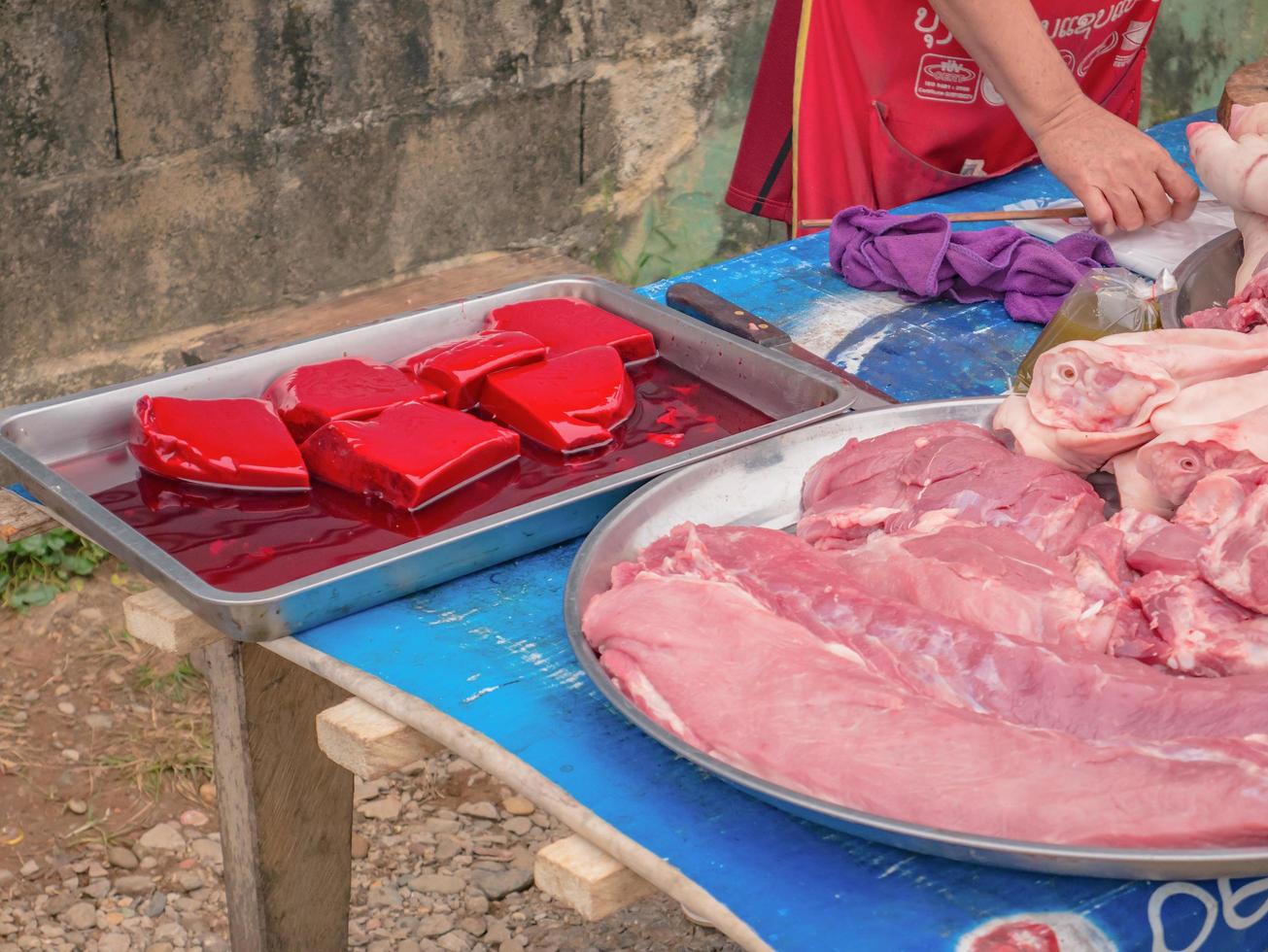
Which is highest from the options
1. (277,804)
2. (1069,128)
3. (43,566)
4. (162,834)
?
(1069,128)

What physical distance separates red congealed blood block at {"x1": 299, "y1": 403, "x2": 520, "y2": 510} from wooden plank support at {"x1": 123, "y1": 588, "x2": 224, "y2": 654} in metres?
0.27

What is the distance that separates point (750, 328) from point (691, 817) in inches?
38.6

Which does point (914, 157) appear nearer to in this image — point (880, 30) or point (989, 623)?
point (880, 30)

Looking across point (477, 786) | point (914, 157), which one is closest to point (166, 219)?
point (477, 786)

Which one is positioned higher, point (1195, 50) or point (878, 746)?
→ point (1195, 50)

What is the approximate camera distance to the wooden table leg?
190 cm

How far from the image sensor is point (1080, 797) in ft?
3.65

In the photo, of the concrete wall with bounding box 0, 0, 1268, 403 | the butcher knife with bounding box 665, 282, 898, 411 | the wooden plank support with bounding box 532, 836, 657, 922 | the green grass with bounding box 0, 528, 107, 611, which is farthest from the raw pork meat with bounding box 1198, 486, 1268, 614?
the green grass with bounding box 0, 528, 107, 611

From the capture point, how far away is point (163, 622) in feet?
5.07

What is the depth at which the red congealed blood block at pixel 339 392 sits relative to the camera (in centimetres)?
186

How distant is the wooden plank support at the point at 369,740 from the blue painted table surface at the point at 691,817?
40 millimetres

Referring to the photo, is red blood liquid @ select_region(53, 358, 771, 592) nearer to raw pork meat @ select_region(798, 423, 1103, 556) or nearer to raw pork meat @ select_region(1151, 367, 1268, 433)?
raw pork meat @ select_region(798, 423, 1103, 556)

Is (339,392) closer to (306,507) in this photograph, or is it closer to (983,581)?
(306,507)

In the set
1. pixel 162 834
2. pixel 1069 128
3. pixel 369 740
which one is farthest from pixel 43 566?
pixel 1069 128
